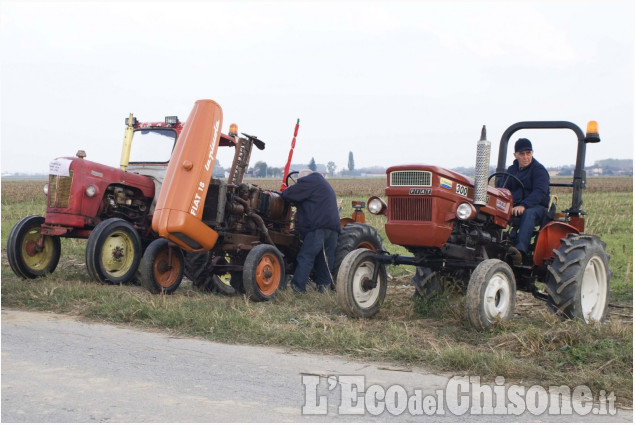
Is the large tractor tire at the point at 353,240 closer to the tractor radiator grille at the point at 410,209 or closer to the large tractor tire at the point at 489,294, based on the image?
the tractor radiator grille at the point at 410,209

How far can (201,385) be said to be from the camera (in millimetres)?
4895

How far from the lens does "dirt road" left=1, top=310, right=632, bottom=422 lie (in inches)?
169

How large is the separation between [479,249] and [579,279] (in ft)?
3.39

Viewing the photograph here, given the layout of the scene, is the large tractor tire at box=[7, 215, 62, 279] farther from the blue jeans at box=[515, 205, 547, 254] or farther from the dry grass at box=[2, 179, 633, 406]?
the blue jeans at box=[515, 205, 547, 254]

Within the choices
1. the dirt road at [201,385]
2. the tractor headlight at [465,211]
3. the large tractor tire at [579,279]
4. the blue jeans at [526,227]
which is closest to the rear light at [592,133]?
the blue jeans at [526,227]

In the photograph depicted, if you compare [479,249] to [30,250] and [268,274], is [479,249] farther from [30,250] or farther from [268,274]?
[30,250]

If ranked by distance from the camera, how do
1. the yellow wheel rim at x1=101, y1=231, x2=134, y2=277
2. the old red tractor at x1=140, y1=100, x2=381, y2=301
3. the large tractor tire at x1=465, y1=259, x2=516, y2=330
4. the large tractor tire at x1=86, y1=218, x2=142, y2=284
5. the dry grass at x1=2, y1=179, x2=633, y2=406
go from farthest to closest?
the yellow wheel rim at x1=101, y1=231, x2=134, y2=277 → the large tractor tire at x1=86, y1=218, x2=142, y2=284 → the old red tractor at x1=140, y1=100, x2=381, y2=301 → the large tractor tire at x1=465, y1=259, x2=516, y2=330 → the dry grass at x1=2, y1=179, x2=633, y2=406

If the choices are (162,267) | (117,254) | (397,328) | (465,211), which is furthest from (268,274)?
(465,211)

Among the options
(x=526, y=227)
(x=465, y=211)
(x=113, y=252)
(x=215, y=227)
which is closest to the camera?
(x=465, y=211)

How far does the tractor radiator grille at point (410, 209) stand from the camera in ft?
22.0

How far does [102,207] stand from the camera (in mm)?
9969

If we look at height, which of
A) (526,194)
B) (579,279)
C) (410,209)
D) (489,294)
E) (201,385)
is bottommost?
(201,385)

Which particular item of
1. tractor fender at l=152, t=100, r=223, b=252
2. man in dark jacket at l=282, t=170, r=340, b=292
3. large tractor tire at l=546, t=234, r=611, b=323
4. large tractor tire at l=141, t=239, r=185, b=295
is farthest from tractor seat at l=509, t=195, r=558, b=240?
large tractor tire at l=141, t=239, r=185, b=295

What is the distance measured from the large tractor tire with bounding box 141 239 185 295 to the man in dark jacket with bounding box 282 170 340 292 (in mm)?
1527
